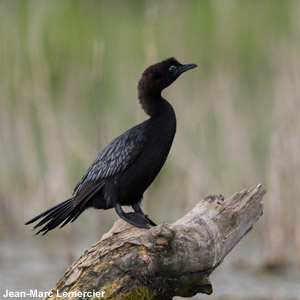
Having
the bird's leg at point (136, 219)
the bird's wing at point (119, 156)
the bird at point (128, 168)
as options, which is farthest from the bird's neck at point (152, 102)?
the bird's leg at point (136, 219)

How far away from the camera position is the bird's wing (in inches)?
207

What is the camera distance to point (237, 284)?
7.75m

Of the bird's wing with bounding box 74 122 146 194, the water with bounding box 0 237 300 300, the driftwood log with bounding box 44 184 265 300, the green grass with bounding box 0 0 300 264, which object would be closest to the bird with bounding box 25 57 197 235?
the bird's wing with bounding box 74 122 146 194

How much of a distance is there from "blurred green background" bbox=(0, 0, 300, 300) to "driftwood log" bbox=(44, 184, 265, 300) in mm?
2463

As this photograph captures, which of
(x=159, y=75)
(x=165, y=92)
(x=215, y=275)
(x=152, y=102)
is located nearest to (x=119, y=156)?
(x=152, y=102)

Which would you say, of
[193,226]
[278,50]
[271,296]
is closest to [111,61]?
[278,50]

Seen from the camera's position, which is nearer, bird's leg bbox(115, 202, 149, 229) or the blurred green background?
bird's leg bbox(115, 202, 149, 229)

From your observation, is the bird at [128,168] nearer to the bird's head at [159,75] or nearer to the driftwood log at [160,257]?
the bird's head at [159,75]

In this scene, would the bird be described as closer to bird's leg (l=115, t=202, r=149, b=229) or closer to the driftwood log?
bird's leg (l=115, t=202, r=149, b=229)

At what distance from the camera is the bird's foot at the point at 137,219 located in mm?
4809

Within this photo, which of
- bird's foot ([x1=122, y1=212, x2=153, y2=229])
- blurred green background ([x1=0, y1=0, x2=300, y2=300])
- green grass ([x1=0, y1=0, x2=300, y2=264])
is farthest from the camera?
green grass ([x1=0, y1=0, x2=300, y2=264])

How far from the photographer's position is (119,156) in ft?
17.4

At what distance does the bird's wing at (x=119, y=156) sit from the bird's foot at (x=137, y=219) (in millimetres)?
362

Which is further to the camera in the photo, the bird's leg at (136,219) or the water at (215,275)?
the water at (215,275)
